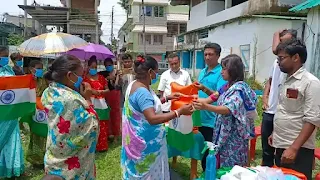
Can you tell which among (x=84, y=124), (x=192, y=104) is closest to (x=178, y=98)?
(x=192, y=104)

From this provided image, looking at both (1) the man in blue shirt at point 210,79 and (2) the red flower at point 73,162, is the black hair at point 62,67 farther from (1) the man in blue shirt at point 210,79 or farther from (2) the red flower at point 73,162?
(1) the man in blue shirt at point 210,79

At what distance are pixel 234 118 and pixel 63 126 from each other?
1409 millimetres

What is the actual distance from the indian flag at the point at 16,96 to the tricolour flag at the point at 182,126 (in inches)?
70.4

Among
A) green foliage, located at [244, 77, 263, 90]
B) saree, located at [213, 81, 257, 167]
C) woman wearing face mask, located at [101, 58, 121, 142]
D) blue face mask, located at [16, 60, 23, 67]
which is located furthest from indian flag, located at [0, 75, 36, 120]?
green foliage, located at [244, 77, 263, 90]

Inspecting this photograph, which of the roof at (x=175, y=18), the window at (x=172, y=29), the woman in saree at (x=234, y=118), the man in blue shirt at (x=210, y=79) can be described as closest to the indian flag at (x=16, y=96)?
the man in blue shirt at (x=210, y=79)

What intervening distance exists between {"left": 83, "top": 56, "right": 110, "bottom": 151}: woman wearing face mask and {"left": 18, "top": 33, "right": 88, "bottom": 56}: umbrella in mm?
474

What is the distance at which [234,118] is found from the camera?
2.49m

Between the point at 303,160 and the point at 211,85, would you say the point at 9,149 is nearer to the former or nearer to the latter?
the point at 211,85

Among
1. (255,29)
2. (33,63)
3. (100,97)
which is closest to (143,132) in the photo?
(100,97)

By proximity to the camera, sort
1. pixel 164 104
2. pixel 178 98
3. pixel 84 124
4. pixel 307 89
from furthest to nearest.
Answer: pixel 164 104, pixel 178 98, pixel 84 124, pixel 307 89

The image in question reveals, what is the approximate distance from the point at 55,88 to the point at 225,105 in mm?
1364

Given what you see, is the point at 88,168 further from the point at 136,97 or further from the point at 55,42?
the point at 55,42

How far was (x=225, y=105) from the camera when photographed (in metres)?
2.38

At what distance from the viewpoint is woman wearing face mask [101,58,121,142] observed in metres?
5.21
